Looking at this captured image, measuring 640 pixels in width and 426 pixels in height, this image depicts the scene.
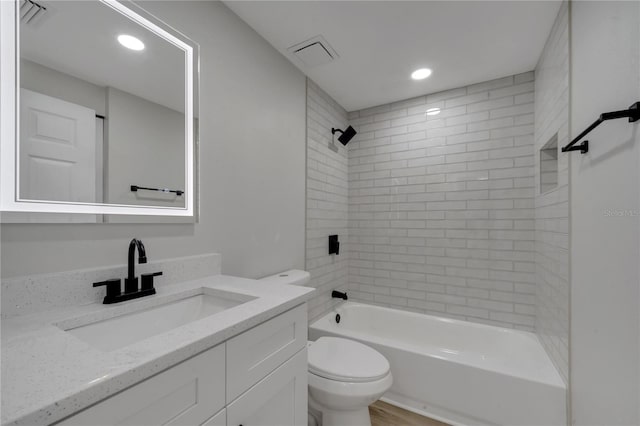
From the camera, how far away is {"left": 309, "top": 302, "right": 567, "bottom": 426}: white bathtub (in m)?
1.60

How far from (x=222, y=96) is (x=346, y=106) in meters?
1.70

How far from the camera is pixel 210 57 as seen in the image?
1489 millimetres

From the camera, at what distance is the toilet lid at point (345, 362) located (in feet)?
4.99

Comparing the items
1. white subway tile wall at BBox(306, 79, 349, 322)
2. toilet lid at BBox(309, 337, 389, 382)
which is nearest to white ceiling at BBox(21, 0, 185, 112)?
white subway tile wall at BBox(306, 79, 349, 322)

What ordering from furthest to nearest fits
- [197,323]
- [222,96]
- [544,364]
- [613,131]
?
[544,364]
[222,96]
[613,131]
[197,323]

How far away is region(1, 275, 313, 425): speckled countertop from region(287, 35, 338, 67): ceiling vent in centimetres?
176

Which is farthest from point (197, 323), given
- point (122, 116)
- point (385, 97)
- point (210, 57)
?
point (385, 97)

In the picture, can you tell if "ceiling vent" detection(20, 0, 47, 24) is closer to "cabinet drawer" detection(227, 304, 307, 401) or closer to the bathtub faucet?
"cabinet drawer" detection(227, 304, 307, 401)

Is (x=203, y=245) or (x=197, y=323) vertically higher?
(x=203, y=245)

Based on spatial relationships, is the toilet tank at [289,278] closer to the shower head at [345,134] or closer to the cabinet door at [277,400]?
the cabinet door at [277,400]

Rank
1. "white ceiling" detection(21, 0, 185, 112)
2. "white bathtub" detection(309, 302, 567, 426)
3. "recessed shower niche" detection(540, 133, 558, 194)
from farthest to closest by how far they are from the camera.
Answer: "recessed shower niche" detection(540, 133, 558, 194) < "white bathtub" detection(309, 302, 567, 426) < "white ceiling" detection(21, 0, 185, 112)

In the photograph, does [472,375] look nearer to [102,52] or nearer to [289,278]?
[289,278]

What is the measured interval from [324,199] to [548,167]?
5.80ft

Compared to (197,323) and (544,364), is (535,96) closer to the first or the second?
(544,364)
